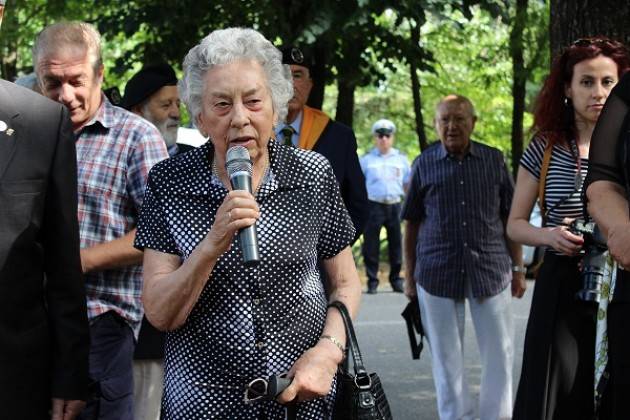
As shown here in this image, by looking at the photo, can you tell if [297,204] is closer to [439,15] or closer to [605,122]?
[605,122]

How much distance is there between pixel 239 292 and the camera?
12.8 ft

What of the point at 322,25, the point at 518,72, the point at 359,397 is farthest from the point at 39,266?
the point at 518,72

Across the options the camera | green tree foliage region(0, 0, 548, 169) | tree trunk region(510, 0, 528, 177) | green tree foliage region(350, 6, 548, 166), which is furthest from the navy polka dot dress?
green tree foliage region(350, 6, 548, 166)

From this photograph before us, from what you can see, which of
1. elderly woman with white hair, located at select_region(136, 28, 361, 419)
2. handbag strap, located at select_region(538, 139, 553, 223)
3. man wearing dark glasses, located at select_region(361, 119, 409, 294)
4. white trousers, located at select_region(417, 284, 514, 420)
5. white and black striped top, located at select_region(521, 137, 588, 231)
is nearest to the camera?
elderly woman with white hair, located at select_region(136, 28, 361, 419)

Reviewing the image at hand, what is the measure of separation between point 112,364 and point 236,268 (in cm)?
143

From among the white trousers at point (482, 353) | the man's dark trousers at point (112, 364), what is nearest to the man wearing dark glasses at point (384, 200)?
the white trousers at point (482, 353)

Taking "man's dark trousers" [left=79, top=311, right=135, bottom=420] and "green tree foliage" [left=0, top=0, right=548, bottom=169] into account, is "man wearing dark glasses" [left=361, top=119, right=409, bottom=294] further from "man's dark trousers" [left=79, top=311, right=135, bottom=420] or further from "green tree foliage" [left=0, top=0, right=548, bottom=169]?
"man's dark trousers" [left=79, top=311, right=135, bottom=420]

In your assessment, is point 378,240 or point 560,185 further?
point 378,240

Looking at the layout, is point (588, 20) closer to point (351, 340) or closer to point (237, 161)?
point (351, 340)

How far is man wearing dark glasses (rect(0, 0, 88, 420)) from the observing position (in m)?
3.93

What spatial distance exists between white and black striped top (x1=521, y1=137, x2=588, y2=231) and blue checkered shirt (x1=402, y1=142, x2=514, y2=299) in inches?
87.3

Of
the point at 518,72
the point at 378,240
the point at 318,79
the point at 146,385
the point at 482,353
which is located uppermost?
the point at 518,72

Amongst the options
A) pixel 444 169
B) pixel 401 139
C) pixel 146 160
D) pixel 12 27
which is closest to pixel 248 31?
pixel 146 160

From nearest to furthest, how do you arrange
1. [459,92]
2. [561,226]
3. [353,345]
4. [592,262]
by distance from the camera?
[353,345]
[592,262]
[561,226]
[459,92]
